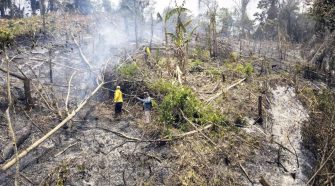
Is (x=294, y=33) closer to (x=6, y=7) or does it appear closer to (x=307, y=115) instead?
(x=307, y=115)

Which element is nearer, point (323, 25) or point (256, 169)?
point (256, 169)

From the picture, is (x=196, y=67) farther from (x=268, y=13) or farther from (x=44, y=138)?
(x=268, y=13)

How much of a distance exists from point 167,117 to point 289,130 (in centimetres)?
386

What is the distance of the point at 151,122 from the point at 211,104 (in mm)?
2073

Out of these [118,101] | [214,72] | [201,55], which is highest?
[201,55]

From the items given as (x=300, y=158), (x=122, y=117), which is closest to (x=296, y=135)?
(x=300, y=158)

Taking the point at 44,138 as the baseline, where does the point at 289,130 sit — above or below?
below

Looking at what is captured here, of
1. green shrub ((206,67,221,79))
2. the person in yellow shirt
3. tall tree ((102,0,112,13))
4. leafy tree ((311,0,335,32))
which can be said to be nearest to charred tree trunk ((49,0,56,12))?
tall tree ((102,0,112,13))

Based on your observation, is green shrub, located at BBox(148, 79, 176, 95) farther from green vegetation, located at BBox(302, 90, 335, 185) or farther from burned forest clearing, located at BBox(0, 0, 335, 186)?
green vegetation, located at BBox(302, 90, 335, 185)

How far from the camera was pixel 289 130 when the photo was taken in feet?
34.1

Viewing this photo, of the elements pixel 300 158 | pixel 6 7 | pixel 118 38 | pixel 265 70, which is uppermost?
pixel 6 7

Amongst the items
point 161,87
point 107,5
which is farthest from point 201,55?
point 107,5

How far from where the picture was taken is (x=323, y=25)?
16.7 m

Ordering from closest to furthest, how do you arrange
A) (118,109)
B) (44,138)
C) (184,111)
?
(44,138)
(184,111)
(118,109)
